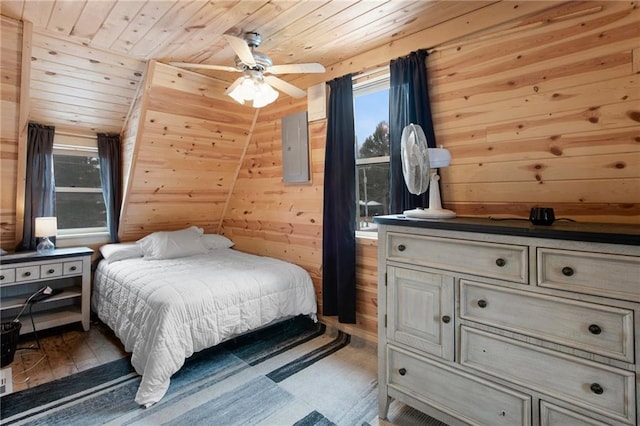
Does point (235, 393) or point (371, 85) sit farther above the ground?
point (371, 85)

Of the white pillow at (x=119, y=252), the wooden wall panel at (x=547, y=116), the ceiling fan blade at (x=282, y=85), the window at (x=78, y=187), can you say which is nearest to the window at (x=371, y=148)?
the wooden wall panel at (x=547, y=116)

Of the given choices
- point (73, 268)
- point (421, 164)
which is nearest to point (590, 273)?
point (421, 164)

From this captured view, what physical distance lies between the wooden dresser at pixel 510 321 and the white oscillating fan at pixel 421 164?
24 centimetres

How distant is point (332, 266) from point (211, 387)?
127 cm

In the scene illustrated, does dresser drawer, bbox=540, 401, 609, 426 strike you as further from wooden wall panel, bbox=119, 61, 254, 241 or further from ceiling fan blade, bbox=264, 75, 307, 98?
wooden wall panel, bbox=119, 61, 254, 241

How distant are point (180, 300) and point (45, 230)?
1748mm

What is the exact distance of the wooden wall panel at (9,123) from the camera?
212 centimetres

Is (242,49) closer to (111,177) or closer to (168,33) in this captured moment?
(168,33)

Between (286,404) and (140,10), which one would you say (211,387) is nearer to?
(286,404)

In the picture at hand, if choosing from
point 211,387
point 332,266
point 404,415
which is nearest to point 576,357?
point 404,415

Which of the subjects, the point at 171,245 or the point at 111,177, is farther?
the point at 111,177

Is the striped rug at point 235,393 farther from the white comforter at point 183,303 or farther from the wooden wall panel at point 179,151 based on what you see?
the wooden wall panel at point 179,151

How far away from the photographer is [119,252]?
10.4 ft

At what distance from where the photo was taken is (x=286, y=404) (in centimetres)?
195
